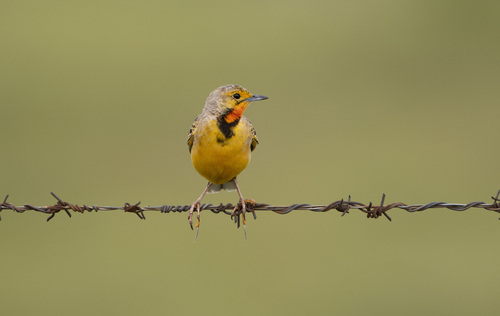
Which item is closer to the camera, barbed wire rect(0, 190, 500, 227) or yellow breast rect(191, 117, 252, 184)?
barbed wire rect(0, 190, 500, 227)

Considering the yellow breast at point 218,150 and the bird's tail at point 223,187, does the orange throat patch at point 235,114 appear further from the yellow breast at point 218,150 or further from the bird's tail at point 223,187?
the bird's tail at point 223,187

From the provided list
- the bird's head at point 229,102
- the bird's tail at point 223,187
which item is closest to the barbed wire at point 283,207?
the bird's tail at point 223,187

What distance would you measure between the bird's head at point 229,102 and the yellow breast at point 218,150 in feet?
0.34

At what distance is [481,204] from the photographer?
412 cm

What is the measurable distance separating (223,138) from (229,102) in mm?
351

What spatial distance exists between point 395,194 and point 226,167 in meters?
7.34

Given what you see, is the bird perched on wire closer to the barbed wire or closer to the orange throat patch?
the orange throat patch

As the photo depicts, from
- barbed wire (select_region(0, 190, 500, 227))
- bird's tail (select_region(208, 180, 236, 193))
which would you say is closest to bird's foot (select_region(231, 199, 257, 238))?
barbed wire (select_region(0, 190, 500, 227))

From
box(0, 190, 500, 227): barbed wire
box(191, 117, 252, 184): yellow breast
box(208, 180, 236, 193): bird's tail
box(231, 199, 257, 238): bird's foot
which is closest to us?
box(0, 190, 500, 227): barbed wire

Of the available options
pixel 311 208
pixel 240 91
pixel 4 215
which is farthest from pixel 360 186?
pixel 311 208

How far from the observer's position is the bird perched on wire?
525 centimetres

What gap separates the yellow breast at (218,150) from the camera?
5.25 metres

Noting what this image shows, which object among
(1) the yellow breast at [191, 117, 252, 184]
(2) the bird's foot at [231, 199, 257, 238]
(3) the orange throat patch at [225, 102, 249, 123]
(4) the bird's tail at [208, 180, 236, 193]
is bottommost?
(2) the bird's foot at [231, 199, 257, 238]

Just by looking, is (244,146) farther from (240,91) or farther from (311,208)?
(311,208)
